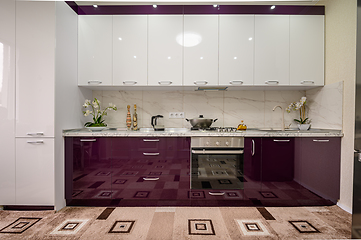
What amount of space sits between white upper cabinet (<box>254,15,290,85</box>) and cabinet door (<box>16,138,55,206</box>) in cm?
269

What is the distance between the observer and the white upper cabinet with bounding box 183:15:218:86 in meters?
2.46

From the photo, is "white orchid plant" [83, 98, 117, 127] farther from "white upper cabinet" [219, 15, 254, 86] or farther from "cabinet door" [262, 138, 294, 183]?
"cabinet door" [262, 138, 294, 183]

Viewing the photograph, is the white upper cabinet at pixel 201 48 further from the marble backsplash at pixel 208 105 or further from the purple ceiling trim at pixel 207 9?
the marble backsplash at pixel 208 105

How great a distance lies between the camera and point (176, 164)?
7.23 feet

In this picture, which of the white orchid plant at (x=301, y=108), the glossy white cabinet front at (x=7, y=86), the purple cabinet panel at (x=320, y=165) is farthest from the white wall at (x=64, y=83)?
the white orchid plant at (x=301, y=108)

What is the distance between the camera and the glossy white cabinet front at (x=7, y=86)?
2.05 meters

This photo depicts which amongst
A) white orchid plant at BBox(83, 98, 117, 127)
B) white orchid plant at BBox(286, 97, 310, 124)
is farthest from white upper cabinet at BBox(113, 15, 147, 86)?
white orchid plant at BBox(286, 97, 310, 124)

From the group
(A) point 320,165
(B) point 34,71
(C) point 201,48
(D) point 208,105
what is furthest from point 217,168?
(B) point 34,71

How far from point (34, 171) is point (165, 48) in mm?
2101

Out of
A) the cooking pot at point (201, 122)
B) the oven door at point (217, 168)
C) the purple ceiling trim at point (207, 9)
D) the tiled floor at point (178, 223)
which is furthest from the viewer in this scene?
the cooking pot at point (201, 122)

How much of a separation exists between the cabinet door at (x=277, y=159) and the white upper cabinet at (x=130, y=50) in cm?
174

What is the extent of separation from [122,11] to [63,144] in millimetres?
1831

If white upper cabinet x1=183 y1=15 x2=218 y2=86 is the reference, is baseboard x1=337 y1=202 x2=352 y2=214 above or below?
below

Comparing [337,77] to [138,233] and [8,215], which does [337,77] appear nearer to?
[138,233]
